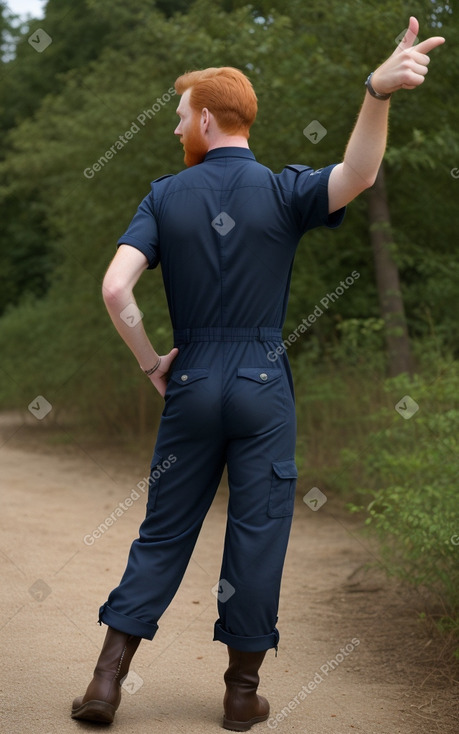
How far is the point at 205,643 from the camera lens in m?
4.41

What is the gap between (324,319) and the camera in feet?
34.6

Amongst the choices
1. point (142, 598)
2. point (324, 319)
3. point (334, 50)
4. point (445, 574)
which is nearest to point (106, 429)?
point (324, 319)

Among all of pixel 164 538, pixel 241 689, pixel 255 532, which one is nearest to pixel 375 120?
pixel 255 532

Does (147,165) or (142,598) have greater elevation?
(142,598)

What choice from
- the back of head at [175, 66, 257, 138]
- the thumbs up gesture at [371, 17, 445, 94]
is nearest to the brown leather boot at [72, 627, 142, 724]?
the back of head at [175, 66, 257, 138]

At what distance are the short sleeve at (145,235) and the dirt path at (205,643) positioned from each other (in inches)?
61.9

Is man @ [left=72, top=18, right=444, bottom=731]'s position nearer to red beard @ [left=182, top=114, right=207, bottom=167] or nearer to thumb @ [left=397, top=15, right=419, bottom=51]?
red beard @ [left=182, top=114, right=207, bottom=167]

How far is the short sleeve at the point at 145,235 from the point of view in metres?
3.03

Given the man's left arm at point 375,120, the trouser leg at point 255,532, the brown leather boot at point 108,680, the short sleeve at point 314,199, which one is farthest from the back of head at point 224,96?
the brown leather boot at point 108,680

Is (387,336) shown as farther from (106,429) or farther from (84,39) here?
(84,39)

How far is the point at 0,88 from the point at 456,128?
17514 millimetres

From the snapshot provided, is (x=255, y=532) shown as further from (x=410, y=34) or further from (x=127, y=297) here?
(x=410, y=34)

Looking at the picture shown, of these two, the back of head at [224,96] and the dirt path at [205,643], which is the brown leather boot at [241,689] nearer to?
the dirt path at [205,643]

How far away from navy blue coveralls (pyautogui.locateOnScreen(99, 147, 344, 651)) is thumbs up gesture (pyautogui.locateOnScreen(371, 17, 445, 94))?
43 cm
